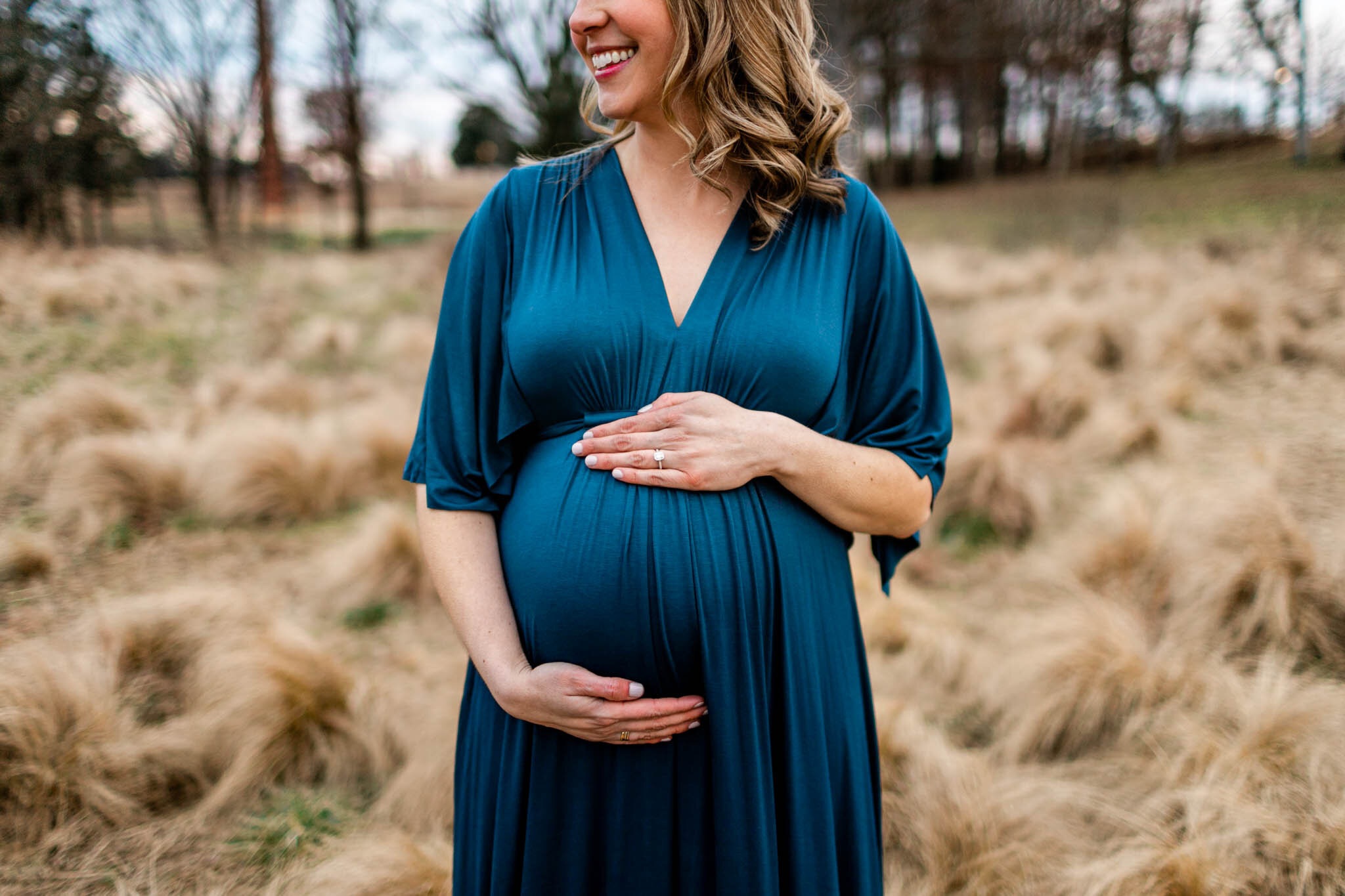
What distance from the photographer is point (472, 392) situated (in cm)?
138

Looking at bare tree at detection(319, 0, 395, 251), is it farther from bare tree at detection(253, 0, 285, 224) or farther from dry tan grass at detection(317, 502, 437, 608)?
dry tan grass at detection(317, 502, 437, 608)

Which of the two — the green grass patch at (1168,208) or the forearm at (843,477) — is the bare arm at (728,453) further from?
the green grass patch at (1168,208)

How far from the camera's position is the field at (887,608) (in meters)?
2.25

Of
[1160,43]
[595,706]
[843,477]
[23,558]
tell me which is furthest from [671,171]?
[1160,43]

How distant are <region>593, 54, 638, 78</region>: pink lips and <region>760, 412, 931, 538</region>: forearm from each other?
0.66m

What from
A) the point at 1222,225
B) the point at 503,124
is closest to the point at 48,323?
the point at 503,124

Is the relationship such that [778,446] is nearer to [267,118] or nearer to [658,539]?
[658,539]

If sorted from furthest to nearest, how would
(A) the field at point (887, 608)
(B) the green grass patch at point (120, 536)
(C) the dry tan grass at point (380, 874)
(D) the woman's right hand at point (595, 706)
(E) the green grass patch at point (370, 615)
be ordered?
(B) the green grass patch at point (120, 536)
(E) the green grass patch at point (370, 615)
(A) the field at point (887, 608)
(C) the dry tan grass at point (380, 874)
(D) the woman's right hand at point (595, 706)

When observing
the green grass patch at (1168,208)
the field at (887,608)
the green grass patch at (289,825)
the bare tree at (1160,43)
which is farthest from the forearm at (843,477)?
the bare tree at (1160,43)

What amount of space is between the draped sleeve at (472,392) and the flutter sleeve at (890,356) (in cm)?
63

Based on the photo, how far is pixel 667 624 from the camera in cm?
126

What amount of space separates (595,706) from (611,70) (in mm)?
1078

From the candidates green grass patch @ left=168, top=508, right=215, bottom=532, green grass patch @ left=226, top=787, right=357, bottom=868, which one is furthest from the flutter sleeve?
green grass patch @ left=168, top=508, right=215, bottom=532

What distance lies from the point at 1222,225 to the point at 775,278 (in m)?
11.8
